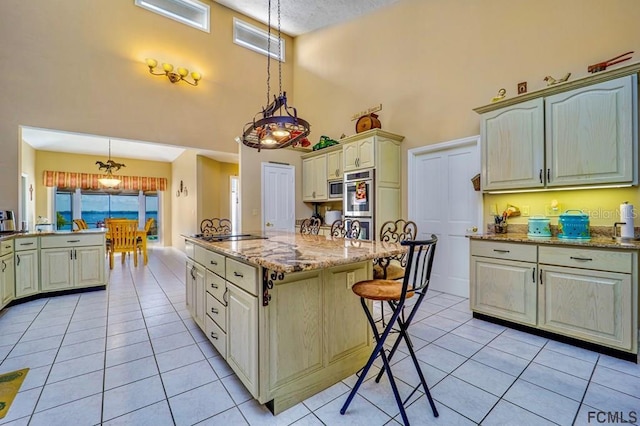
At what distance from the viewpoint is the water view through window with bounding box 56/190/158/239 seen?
7.55 m

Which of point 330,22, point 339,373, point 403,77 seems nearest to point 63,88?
point 330,22

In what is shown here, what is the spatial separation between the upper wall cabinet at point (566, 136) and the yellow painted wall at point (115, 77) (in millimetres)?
4644

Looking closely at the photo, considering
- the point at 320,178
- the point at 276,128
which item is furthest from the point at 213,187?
the point at 276,128

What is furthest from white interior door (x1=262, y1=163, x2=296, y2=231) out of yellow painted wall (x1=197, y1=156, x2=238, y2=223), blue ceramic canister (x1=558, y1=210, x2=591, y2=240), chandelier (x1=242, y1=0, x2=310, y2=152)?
blue ceramic canister (x1=558, y1=210, x2=591, y2=240)

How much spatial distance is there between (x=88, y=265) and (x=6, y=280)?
32.5 inches

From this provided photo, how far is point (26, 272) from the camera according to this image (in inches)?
138

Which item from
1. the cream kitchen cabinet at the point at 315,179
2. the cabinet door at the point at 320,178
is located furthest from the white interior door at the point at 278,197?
the cabinet door at the point at 320,178

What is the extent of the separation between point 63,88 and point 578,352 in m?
6.90

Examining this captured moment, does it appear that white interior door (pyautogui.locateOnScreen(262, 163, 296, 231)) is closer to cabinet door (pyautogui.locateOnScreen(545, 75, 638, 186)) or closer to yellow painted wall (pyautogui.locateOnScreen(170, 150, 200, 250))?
yellow painted wall (pyautogui.locateOnScreen(170, 150, 200, 250))

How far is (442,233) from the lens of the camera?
3.92 metres

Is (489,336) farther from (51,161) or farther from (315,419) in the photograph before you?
(51,161)

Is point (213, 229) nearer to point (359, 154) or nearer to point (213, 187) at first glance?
point (359, 154)

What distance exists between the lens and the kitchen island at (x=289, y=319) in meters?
1.56

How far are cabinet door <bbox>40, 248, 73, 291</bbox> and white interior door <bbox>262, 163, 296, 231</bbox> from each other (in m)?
2.81
